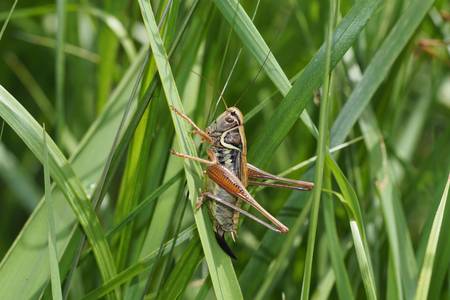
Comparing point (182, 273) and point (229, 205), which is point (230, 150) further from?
point (182, 273)

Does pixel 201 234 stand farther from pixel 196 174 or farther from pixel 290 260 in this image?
pixel 290 260

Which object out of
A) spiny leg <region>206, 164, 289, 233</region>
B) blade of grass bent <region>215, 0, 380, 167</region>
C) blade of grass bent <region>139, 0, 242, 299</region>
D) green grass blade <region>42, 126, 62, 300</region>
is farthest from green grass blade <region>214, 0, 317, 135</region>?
green grass blade <region>42, 126, 62, 300</region>

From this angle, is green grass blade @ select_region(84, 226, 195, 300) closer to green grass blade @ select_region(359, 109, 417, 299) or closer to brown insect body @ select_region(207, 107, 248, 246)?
brown insect body @ select_region(207, 107, 248, 246)

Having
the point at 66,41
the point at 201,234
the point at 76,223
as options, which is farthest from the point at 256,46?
the point at 66,41

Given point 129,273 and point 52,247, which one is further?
point 129,273

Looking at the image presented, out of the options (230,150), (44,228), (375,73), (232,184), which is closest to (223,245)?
(232,184)
